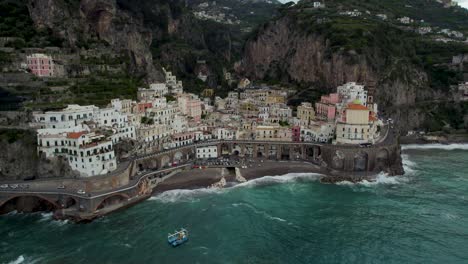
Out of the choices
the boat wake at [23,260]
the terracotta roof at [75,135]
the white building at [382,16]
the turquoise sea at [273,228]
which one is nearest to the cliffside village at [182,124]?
the terracotta roof at [75,135]

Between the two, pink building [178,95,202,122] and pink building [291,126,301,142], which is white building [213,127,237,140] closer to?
pink building [178,95,202,122]

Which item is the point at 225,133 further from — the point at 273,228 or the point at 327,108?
the point at 273,228

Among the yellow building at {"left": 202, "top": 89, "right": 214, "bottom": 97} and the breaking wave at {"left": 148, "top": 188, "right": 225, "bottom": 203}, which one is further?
the yellow building at {"left": 202, "top": 89, "right": 214, "bottom": 97}

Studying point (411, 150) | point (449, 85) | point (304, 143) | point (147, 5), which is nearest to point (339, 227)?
point (304, 143)

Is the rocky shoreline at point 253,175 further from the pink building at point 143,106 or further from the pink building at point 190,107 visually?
the pink building at point 190,107

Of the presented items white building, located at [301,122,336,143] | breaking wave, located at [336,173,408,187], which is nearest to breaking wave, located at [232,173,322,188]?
breaking wave, located at [336,173,408,187]

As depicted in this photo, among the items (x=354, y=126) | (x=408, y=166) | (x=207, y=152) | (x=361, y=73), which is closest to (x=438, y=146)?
(x=408, y=166)

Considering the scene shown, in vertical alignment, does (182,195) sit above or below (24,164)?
below
